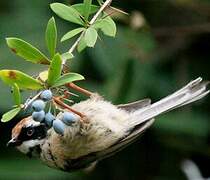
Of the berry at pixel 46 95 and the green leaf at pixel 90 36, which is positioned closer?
the berry at pixel 46 95

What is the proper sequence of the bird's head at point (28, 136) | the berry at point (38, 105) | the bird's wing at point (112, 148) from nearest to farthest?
the berry at point (38, 105)
the bird's head at point (28, 136)
the bird's wing at point (112, 148)

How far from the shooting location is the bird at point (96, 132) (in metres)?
2.59

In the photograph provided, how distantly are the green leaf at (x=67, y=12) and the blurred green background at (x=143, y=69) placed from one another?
1.62m

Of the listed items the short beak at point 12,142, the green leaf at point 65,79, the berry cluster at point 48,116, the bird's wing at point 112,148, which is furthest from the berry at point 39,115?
the bird's wing at point 112,148

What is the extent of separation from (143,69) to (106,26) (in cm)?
193

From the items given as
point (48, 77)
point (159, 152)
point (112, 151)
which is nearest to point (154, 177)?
point (159, 152)

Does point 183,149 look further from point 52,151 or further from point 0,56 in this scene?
point 52,151

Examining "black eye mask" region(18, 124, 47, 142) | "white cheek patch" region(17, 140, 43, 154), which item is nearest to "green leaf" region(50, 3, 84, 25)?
"black eye mask" region(18, 124, 47, 142)

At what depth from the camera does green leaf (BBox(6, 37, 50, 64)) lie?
2045 millimetres

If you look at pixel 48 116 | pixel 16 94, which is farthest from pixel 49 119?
pixel 16 94

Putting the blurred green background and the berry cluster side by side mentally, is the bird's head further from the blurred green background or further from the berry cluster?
the blurred green background

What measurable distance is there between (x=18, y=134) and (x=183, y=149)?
6.07 feet

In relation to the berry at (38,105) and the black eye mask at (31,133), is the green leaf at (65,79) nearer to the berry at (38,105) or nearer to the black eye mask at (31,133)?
the berry at (38,105)

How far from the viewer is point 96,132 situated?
8.60 feet
